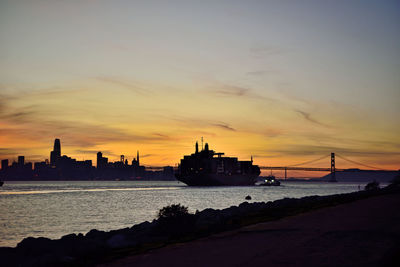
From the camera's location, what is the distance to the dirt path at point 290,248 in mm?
11484

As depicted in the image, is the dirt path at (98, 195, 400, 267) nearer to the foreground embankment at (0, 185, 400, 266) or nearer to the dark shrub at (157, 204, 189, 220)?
the foreground embankment at (0, 185, 400, 266)

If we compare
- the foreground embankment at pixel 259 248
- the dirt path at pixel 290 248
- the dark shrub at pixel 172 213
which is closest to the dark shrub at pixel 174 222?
the dark shrub at pixel 172 213

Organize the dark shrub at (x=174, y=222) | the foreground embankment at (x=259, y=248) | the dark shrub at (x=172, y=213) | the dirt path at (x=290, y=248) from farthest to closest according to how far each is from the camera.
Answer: the dark shrub at (x=172, y=213), the dark shrub at (x=174, y=222), the foreground embankment at (x=259, y=248), the dirt path at (x=290, y=248)

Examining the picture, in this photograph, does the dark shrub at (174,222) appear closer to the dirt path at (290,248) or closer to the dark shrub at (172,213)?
the dark shrub at (172,213)

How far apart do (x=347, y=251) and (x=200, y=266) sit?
4221mm

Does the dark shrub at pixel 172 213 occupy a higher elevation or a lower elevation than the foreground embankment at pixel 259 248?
higher

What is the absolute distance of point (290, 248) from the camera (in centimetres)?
1327

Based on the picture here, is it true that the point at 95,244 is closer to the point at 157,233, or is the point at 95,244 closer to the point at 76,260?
the point at 76,260

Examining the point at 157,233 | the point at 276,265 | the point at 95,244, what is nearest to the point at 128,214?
the point at 157,233

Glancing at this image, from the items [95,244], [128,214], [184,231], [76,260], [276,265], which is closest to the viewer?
[276,265]

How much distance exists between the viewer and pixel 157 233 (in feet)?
73.4

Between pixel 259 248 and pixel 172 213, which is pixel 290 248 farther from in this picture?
pixel 172 213

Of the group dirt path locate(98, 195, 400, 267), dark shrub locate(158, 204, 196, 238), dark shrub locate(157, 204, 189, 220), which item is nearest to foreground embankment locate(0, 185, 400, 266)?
dirt path locate(98, 195, 400, 267)

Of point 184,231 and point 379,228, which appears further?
point 184,231
